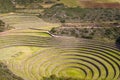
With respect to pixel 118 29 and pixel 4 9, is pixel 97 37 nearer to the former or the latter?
pixel 118 29

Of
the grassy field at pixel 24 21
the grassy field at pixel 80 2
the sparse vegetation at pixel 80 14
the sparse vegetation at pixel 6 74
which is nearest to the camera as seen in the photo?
the sparse vegetation at pixel 6 74

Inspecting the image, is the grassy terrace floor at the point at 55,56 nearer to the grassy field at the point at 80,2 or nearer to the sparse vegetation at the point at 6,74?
the sparse vegetation at the point at 6,74

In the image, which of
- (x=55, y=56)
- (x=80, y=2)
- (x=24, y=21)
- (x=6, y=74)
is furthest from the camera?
(x=80, y=2)

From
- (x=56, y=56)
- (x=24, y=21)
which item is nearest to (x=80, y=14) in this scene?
(x=24, y=21)

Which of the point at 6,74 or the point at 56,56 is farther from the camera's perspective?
the point at 56,56

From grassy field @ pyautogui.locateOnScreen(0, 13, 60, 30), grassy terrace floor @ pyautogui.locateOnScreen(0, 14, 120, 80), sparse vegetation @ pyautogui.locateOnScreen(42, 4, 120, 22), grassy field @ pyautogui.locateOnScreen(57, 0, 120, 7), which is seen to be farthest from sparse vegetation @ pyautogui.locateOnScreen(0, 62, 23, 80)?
grassy field @ pyautogui.locateOnScreen(57, 0, 120, 7)

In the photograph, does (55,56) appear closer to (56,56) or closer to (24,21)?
(56,56)

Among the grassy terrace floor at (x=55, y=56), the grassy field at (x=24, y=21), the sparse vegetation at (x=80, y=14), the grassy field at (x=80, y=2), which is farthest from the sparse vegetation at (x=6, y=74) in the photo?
the grassy field at (x=80, y=2)

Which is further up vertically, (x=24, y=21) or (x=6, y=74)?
(x=24, y=21)

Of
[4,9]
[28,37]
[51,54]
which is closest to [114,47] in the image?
[51,54]
